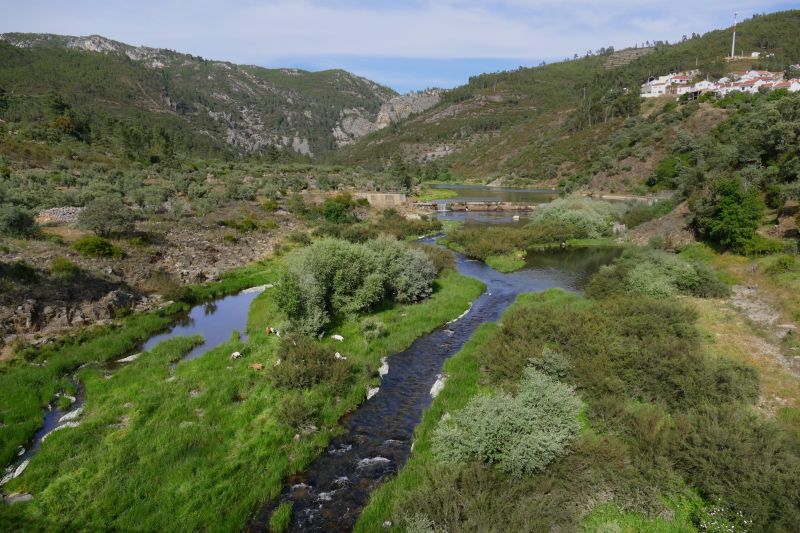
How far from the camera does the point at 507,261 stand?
4203 cm

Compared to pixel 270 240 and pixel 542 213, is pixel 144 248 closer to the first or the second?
pixel 270 240

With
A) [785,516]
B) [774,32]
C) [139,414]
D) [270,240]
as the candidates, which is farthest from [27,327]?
[774,32]

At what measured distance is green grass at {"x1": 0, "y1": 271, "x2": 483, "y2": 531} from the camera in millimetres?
11000

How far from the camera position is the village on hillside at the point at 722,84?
107188 mm

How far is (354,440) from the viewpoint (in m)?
14.8

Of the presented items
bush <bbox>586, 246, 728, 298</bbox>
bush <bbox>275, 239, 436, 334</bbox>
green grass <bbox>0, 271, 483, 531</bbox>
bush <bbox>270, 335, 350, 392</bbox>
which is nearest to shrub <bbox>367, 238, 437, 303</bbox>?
bush <bbox>275, 239, 436, 334</bbox>

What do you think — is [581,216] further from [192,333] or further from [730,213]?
[192,333]

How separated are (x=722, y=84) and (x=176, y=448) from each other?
533 ft

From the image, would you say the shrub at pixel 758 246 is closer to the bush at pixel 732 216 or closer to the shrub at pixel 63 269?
the bush at pixel 732 216

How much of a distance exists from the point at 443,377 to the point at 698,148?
82100mm

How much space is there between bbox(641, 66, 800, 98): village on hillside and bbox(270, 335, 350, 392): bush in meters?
129

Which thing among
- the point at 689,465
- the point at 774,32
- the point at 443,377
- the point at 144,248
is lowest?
the point at 443,377

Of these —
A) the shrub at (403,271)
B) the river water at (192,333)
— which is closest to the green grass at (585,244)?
the shrub at (403,271)

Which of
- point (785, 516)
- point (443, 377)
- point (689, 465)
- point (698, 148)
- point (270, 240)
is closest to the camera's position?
point (785, 516)
